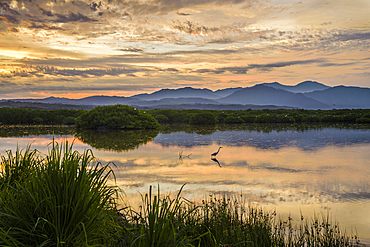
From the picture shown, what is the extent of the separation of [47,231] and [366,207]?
718 centimetres

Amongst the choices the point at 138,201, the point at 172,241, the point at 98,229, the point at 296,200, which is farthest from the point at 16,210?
the point at 296,200

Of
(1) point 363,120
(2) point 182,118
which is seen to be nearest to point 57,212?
(2) point 182,118

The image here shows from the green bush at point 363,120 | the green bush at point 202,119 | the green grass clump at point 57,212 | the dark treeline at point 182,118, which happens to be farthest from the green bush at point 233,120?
the green grass clump at point 57,212

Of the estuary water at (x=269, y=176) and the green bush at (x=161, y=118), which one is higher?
the green bush at (x=161, y=118)

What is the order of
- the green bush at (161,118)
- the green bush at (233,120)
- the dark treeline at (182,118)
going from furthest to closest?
the green bush at (161,118) < the green bush at (233,120) < the dark treeline at (182,118)

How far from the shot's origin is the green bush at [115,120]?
31.0m

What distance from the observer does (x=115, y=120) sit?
31016mm

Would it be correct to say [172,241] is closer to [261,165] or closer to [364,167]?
[261,165]

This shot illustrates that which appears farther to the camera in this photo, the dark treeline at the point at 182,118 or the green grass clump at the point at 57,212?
the dark treeline at the point at 182,118

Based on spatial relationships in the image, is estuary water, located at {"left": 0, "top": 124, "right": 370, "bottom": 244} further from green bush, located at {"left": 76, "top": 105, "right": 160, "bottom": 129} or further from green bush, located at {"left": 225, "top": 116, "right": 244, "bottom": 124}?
green bush, located at {"left": 225, "top": 116, "right": 244, "bottom": 124}

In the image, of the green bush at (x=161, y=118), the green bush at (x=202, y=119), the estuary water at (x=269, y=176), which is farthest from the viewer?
the green bush at (x=161, y=118)

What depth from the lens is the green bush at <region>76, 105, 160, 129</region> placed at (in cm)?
3102

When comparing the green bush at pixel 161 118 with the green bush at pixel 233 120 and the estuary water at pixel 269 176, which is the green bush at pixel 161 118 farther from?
the estuary water at pixel 269 176

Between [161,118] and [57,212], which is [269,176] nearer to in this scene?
[57,212]
